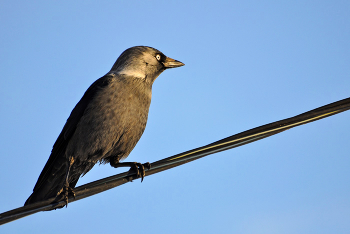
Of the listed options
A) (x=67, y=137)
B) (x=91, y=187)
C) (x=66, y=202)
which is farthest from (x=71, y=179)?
(x=91, y=187)

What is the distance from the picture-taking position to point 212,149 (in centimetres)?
382

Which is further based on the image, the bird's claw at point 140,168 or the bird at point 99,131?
the bird at point 99,131

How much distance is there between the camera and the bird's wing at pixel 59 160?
608 centimetres

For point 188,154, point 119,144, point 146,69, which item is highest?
point 146,69

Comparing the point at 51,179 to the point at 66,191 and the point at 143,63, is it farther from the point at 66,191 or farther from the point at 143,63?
the point at 143,63

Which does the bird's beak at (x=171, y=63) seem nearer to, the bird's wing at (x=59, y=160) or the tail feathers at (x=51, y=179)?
the bird's wing at (x=59, y=160)

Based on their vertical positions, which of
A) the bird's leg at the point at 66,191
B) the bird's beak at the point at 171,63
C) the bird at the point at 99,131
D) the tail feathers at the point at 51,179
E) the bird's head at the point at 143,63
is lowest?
the bird's leg at the point at 66,191

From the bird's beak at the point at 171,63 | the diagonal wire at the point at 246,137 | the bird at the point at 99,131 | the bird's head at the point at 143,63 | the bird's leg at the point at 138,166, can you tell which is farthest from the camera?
the bird's beak at the point at 171,63

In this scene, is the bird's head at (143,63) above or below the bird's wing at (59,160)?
above

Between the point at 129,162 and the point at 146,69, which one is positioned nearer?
the point at 129,162

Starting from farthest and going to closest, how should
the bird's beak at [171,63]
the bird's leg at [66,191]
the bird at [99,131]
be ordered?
the bird's beak at [171,63] < the bird at [99,131] < the bird's leg at [66,191]

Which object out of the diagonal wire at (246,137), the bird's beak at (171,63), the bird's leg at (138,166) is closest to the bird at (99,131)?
the bird's leg at (138,166)

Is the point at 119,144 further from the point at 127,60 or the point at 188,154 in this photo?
the point at 188,154

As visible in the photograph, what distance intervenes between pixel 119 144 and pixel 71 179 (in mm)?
1008
